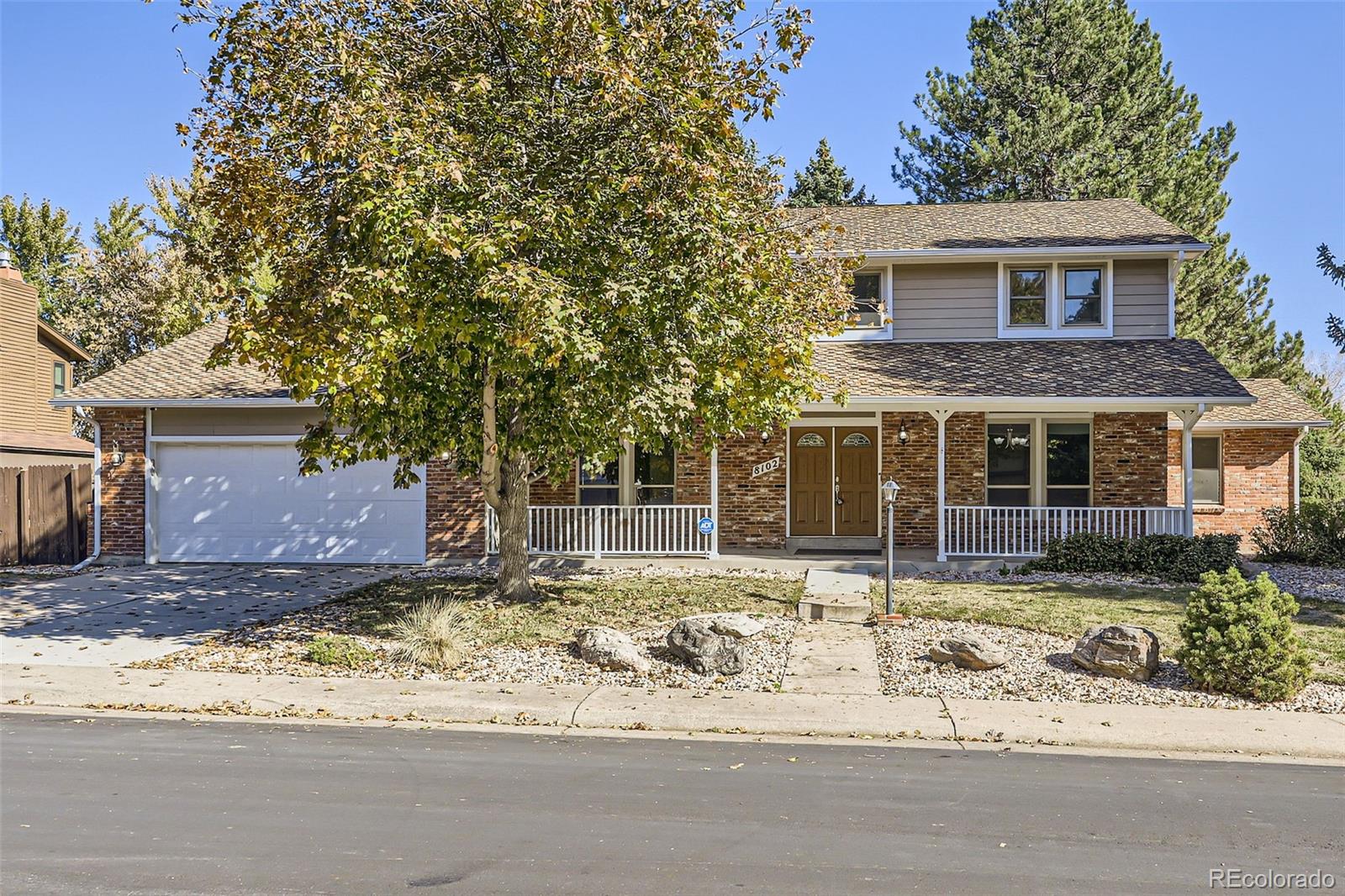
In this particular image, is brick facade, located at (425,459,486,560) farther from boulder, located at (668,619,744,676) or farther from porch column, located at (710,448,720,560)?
boulder, located at (668,619,744,676)

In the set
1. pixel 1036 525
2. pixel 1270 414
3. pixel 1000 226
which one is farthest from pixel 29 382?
pixel 1270 414

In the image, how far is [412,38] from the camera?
10188mm

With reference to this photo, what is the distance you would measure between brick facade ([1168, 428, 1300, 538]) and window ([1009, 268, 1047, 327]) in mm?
4522

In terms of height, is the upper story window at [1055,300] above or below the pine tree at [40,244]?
below

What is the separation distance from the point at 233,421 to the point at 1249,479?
20490mm

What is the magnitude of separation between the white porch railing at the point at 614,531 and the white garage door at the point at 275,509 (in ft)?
5.84

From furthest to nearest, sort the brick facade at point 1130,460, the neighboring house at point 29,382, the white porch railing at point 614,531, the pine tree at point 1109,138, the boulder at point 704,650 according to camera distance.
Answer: the pine tree at point 1109,138 < the neighboring house at point 29,382 < the brick facade at point 1130,460 < the white porch railing at point 614,531 < the boulder at point 704,650

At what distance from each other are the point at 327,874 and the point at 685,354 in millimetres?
6344

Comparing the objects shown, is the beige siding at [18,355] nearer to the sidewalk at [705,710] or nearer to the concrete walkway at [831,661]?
the sidewalk at [705,710]

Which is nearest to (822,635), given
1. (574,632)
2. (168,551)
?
(574,632)

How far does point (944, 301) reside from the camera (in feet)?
62.5

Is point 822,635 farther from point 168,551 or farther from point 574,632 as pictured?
point 168,551

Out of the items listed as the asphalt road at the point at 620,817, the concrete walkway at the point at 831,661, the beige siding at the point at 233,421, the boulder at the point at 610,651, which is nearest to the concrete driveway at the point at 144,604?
the beige siding at the point at 233,421

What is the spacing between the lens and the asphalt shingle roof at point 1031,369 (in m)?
16.0
